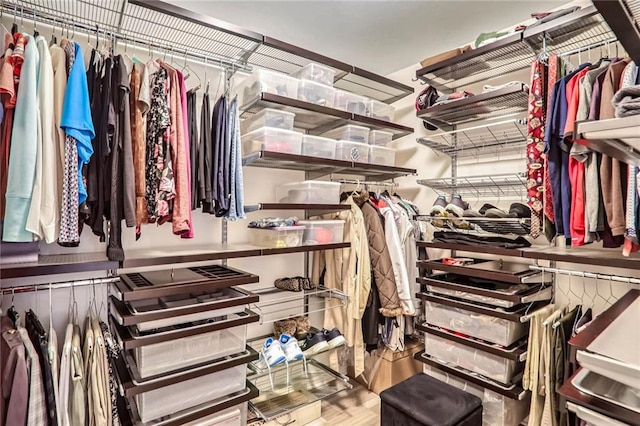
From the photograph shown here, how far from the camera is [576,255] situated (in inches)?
→ 61.7

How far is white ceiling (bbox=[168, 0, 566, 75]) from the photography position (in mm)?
2051

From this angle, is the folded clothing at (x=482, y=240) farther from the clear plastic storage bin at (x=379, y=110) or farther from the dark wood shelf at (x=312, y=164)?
the clear plastic storage bin at (x=379, y=110)

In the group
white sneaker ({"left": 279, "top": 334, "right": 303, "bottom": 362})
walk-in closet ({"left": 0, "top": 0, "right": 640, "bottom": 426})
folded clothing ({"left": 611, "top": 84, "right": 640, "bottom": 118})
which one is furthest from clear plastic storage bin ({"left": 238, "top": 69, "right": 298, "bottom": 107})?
folded clothing ({"left": 611, "top": 84, "right": 640, "bottom": 118})

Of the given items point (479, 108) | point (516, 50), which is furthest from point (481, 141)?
point (516, 50)

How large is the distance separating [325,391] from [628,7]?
225 centimetres

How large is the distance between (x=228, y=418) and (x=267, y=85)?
5.93ft

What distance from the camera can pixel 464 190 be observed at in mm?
2404

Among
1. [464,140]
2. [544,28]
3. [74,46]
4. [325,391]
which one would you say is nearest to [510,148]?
[464,140]

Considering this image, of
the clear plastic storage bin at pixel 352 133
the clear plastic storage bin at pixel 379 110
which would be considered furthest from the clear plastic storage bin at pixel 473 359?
the clear plastic storage bin at pixel 379 110

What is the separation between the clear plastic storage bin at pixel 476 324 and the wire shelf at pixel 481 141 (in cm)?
108

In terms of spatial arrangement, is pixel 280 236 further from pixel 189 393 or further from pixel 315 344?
pixel 189 393

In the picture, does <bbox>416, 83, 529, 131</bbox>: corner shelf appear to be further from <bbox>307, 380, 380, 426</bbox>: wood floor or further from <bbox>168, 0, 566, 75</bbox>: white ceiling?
<bbox>307, 380, 380, 426</bbox>: wood floor

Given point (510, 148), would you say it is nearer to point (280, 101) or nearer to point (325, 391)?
point (280, 101)

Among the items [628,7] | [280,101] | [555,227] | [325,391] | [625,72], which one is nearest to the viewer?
[628,7]
